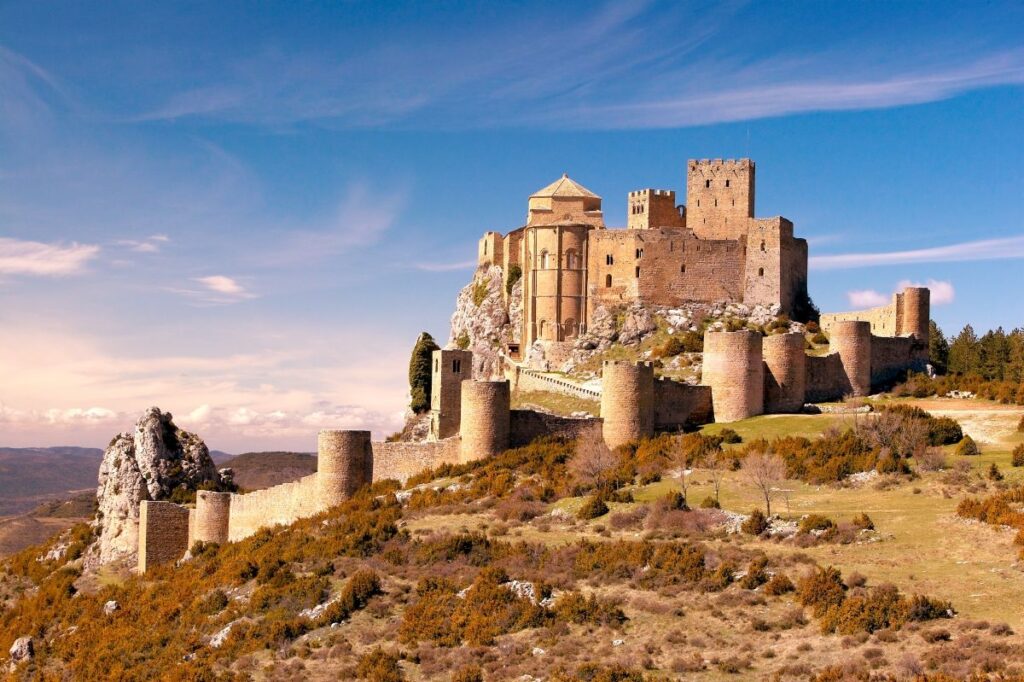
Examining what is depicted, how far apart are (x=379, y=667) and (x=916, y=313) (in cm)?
3338

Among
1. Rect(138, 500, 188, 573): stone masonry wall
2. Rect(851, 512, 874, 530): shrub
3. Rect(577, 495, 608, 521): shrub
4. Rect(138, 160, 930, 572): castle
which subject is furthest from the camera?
Rect(138, 500, 188, 573): stone masonry wall

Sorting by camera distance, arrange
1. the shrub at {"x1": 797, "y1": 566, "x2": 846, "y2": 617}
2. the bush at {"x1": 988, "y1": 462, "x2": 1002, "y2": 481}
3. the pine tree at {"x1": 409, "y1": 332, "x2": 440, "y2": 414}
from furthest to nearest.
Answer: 1. the pine tree at {"x1": 409, "y1": 332, "x2": 440, "y2": 414}
2. the bush at {"x1": 988, "y1": 462, "x2": 1002, "y2": 481}
3. the shrub at {"x1": 797, "y1": 566, "x2": 846, "y2": 617}

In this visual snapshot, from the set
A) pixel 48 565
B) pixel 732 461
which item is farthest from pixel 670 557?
pixel 48 565

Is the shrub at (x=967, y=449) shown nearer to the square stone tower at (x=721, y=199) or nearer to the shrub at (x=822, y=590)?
the shrub at (x=822, y=590)

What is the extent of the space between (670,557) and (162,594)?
1927cm

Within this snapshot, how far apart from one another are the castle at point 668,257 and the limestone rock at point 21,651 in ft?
89.9

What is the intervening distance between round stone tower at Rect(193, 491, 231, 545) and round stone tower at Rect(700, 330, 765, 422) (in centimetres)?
1823

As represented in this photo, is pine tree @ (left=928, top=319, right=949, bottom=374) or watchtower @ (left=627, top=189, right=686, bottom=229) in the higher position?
watchtower @ (left=627, top=189, right=686, bottom=229)

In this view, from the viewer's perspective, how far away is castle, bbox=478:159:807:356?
59.6 metres

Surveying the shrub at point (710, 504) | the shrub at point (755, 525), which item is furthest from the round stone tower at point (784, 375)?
the shrub at point (755, 525)

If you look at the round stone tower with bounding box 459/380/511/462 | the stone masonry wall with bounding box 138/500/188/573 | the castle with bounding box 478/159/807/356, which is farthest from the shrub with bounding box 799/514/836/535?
the castle with bounding box 478/159/807/356

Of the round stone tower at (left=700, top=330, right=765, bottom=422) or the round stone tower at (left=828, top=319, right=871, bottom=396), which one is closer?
the round stone tower at (left=700, top=330, right=765, bottom=422)

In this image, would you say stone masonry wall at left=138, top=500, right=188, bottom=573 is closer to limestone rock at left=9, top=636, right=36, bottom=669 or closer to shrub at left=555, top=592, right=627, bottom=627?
limestone rock at left=9, top=636, right=36, bottom=669

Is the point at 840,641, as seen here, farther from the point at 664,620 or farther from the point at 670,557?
the point at 670,557
